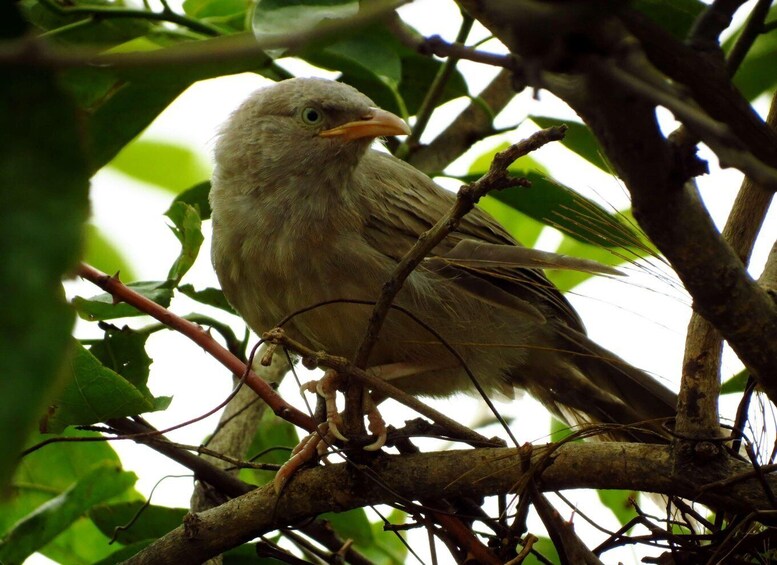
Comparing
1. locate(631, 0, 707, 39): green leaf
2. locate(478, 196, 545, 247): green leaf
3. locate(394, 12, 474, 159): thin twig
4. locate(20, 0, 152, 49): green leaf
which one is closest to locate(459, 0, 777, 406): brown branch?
locate(631, 0, 707, 39): green leaf

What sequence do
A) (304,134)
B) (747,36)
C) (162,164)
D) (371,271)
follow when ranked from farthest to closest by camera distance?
(162,164)
(304,134)
(371,271)
(747,36)

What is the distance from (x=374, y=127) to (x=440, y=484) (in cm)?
177

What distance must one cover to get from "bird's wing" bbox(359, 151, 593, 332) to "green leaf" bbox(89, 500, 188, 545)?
1.33 m

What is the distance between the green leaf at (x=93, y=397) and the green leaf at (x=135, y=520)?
62cm

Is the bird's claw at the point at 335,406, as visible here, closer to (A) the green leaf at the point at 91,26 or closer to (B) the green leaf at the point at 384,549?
(B) the green leaf at the point at 384,549

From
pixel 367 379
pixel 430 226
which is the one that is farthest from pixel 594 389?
pixel 367 379

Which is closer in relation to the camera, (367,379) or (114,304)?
(367,379)

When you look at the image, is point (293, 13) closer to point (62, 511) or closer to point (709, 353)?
point (709, 353)

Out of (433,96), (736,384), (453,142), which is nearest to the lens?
(736,384)

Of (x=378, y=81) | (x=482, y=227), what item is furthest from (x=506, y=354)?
(x=378, y=81)

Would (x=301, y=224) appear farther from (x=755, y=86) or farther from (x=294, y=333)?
(x=755, y=86)

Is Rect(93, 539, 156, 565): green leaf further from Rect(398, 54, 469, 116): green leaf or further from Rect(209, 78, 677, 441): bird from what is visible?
Rect(398, 54, 469, 116): green leaf

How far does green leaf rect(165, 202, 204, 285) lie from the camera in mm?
3131

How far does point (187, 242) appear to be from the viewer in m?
3.15
